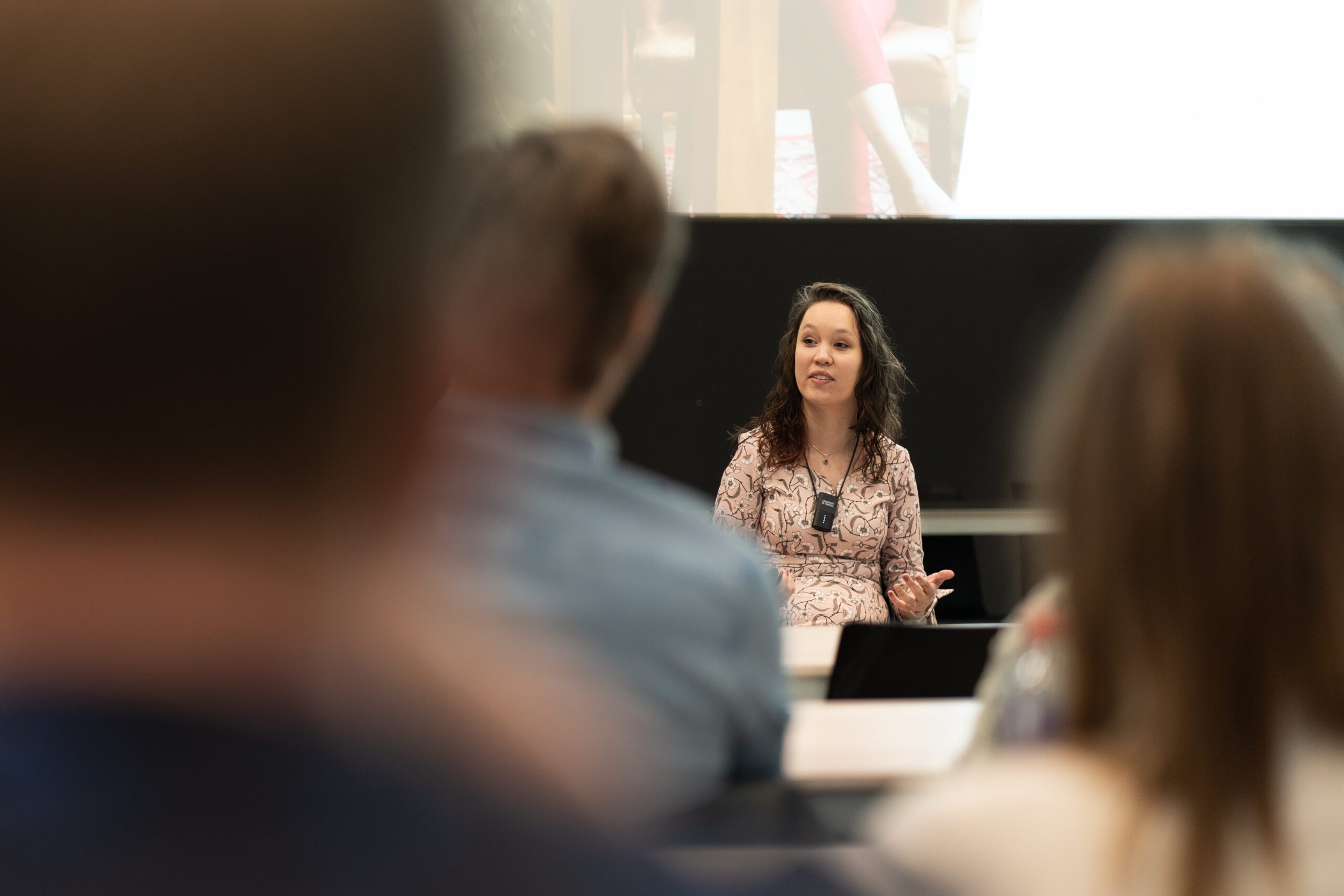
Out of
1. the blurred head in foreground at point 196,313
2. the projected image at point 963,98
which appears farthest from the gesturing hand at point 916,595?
the blurred head in foreground at point 196,313

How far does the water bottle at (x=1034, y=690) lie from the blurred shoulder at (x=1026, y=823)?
0.17 metres

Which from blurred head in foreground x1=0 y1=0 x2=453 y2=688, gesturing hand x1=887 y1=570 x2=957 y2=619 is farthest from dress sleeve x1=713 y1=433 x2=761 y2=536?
blurred head in foreground x1=0 y1=0 x2=453 y2=688

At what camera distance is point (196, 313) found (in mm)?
229

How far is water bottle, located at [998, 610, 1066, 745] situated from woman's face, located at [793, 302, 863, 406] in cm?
202

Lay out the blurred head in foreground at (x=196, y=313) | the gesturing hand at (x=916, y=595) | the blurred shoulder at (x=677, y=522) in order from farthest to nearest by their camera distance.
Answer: the gesturing hand at (x=916, y=595) < the blurred shoulder at (x=677, y=522) < the blurred head in foreground at (x=196, y=313)

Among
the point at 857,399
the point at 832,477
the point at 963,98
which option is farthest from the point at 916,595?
the point at 963,98

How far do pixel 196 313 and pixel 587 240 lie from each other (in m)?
0.62

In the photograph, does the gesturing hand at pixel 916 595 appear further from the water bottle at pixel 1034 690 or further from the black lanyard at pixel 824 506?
the water bottle at pixel 1034 690

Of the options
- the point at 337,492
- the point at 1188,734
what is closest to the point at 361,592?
the point at 337,492

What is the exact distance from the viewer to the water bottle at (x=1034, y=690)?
35.9 inches

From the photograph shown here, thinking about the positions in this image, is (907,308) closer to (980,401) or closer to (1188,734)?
(980,401)

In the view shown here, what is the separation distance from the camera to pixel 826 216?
4238 mm

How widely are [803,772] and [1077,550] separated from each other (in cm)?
57

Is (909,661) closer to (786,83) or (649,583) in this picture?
(649,583)
